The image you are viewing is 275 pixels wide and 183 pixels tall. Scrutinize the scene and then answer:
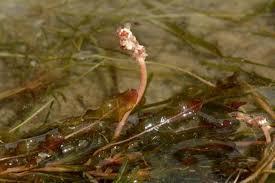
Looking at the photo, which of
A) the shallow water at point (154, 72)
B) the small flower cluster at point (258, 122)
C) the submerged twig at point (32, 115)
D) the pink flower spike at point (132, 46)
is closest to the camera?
the pink flower spike at point (132, 46)

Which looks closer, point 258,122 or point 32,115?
point 258,122

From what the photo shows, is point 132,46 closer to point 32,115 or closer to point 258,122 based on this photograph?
point 258,122

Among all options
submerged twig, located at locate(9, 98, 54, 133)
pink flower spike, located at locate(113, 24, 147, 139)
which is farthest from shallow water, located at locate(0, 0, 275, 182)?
pink flower spike, located at locate(113, 24, 147, 139)

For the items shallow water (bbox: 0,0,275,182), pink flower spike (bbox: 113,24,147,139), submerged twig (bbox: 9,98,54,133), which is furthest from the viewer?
submerged twig (bbox: 9,98,54,133)

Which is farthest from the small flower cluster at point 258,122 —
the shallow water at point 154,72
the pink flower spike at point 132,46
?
the pink flower spike at point 132,46

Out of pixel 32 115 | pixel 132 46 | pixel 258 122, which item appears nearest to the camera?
pixel 132 46

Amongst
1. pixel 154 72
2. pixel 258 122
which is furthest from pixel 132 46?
pixel 154 72

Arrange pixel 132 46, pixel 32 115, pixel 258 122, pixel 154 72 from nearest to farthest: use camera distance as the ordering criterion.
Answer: pixel 132 46
pixel 258 122
pixel 32 115
pixel 154 72

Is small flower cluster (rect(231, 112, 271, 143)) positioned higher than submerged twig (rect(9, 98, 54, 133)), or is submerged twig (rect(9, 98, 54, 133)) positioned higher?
small flower cluster (rect(231, 112, 271, 143))

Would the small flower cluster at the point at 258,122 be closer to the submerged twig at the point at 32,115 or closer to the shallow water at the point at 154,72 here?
the shallow water at the point at 154,72

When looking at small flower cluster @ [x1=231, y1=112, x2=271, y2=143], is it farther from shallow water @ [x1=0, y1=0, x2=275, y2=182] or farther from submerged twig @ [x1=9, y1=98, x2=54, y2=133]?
submerged twig @ [x1=9, y1=98, x2=54, y2=133]

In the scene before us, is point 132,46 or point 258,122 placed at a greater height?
point 132,46

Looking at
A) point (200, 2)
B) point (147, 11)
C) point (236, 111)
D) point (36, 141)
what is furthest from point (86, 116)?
point (200, 2)
